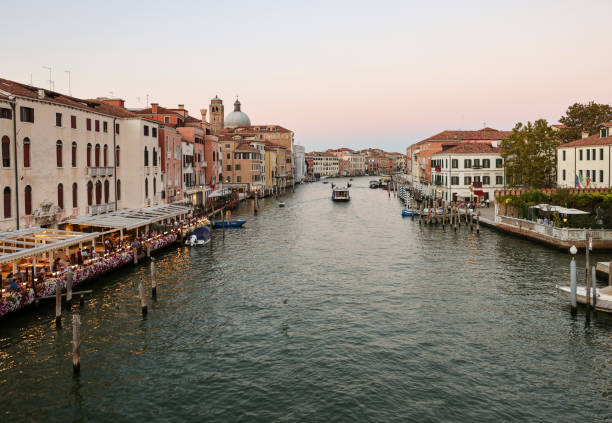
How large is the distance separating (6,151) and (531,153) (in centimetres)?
5467

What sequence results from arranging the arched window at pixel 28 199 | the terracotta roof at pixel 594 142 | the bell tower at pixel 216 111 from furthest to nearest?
the bell tower at pixel 216 111 < the terracotta roof at pixel 594 142 < the arched window at pixel 28 199

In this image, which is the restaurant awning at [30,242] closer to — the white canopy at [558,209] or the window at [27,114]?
the window at [27,114]

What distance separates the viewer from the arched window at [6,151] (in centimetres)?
2614

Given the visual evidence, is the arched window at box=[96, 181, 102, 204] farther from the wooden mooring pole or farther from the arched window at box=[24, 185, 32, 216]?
the wooden mooring pole

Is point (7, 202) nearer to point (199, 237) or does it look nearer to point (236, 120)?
point (199, 237)

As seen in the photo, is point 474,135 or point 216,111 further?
point 216,111

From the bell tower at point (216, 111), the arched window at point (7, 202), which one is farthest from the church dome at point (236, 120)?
the arched window at point (7, 202)

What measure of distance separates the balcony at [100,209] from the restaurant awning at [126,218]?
0.46 m

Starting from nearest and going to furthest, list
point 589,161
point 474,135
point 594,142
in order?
point 594,142 < point 589,161 < point 474,135

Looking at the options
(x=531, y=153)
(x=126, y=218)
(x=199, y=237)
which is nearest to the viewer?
(x=126, y=218)

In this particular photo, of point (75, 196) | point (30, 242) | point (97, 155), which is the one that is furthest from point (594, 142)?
point (30, 242)

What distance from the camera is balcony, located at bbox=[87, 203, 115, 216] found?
115 feet

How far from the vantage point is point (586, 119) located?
70.1 meters

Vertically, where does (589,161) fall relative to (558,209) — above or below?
above
